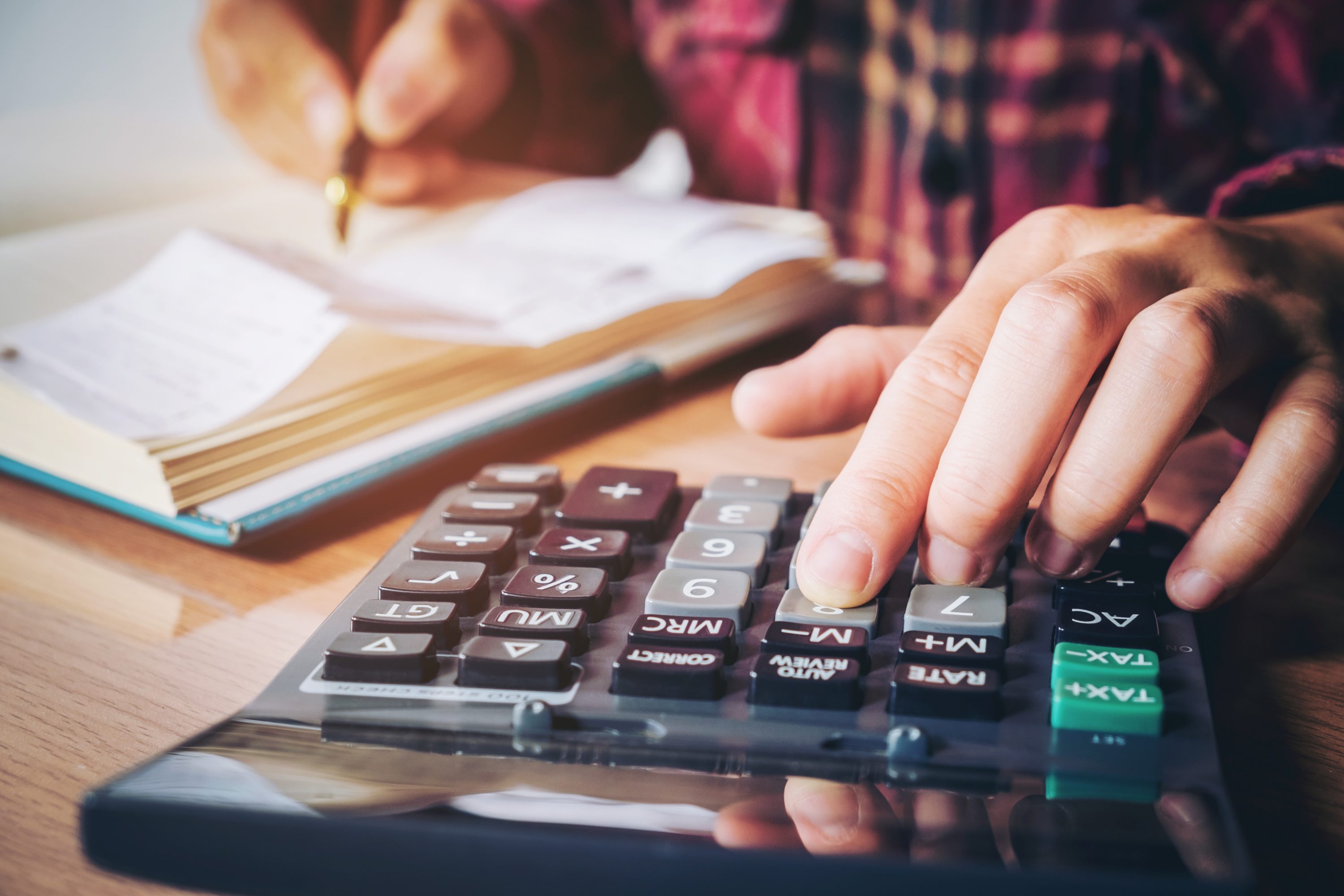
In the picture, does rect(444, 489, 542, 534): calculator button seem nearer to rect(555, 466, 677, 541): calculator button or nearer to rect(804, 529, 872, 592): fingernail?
rect(555, 466, 677, 541): calculator button

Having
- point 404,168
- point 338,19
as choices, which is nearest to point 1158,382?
point 404,168

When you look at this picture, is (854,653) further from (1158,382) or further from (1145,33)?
(1145,33)

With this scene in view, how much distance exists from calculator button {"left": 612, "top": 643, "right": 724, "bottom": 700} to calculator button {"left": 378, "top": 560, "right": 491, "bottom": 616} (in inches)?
2.8

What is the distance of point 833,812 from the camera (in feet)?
0.82

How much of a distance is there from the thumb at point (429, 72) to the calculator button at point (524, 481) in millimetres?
504

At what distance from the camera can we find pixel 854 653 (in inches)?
11.7

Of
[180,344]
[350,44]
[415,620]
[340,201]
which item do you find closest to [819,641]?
[415,620]

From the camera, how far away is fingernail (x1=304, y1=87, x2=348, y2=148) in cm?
85

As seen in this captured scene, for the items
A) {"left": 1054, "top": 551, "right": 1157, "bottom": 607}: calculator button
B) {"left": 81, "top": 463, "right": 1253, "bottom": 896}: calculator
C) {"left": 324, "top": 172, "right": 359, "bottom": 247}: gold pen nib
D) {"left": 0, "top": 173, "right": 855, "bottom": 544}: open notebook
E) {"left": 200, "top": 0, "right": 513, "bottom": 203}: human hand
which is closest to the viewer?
{"left": 81, "top": 463, "right": 1253, "bottom": 896}: calculator

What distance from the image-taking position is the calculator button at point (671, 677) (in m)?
0.29

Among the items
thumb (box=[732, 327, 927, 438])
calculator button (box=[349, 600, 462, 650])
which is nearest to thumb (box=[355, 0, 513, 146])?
thumb (box=[732, 327, 927, 438])

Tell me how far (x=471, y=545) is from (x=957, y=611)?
6.9 inches

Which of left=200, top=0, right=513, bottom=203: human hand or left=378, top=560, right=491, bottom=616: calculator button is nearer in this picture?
left=378, top=560, right=491, bottom=616: calculator button

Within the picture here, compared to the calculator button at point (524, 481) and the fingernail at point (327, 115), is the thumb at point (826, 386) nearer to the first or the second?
the calculator button at point (524, 481)
